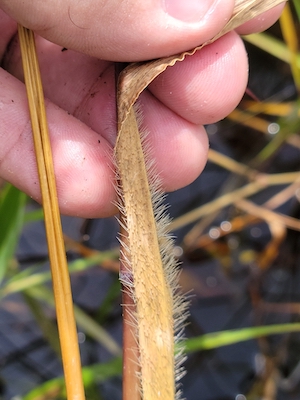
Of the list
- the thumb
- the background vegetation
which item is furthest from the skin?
the background vegetation

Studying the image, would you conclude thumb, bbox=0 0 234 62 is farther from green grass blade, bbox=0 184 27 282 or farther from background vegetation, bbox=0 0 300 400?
background vegetation, bbox=0 0 300 400

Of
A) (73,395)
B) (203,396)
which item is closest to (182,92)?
(73,395)

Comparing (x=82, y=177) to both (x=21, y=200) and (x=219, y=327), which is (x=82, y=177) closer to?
(x=21, y=200)

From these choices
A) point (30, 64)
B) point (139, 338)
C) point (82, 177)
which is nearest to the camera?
point (139, 338)

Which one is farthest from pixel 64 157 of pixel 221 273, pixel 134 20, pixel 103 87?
pixel 221 273

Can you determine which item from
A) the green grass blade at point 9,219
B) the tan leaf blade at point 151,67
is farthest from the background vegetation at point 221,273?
the tan leaf blade at point 151,67

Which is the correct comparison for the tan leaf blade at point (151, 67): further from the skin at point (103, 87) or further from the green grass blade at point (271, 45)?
the green grass blade at point (271, 45)
